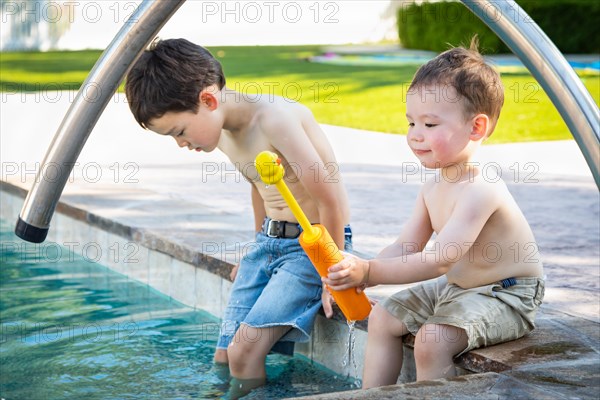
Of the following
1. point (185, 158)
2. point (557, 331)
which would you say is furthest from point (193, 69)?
point (185, 158)

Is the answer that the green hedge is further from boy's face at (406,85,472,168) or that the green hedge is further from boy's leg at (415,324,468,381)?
boy's leg at (415,324,468,381)

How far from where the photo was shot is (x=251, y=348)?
3.13 m

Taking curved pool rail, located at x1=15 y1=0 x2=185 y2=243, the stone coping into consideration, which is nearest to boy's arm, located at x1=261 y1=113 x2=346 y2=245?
the stone coping

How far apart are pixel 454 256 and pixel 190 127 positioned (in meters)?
0.96

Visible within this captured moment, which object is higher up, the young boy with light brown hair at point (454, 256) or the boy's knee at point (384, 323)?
the young boy with light brown hair at point (454, 256)

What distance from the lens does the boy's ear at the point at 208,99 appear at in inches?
120

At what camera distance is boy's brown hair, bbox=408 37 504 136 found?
105 inches

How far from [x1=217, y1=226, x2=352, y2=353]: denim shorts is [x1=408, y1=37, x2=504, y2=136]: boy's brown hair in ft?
2.71

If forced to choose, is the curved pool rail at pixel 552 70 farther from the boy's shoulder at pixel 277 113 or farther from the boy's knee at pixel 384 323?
the boy's shoulder at pixel 277 113

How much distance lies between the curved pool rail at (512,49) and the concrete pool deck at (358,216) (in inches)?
32.8

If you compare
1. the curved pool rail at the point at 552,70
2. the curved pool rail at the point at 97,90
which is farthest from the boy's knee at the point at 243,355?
the curved pool rail at the point at 552,70

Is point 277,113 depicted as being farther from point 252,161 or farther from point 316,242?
point 316,242

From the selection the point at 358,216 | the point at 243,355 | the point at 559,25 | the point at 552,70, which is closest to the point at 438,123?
the point at 552,70

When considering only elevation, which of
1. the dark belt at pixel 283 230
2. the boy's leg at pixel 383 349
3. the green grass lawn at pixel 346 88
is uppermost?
the green grass lawn at pixel 346 88
